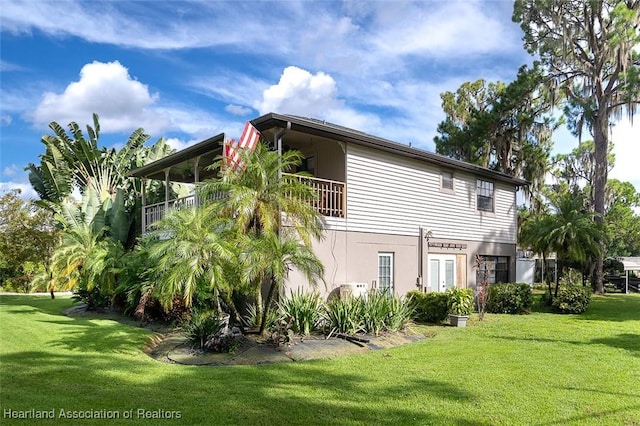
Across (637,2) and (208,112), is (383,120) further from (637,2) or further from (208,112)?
(637,2)

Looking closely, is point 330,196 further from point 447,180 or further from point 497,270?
point 497,270

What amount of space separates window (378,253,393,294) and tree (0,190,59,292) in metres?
20.6

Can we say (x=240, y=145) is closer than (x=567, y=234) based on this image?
Yes

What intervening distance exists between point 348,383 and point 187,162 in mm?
11991

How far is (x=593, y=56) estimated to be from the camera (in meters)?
24.1

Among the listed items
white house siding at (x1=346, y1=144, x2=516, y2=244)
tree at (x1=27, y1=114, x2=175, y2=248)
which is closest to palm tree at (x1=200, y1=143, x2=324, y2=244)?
white house siding at (x1=346, y1=144, x2=516, y2=244)

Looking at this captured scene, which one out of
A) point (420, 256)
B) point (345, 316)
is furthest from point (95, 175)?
point (345, 316)

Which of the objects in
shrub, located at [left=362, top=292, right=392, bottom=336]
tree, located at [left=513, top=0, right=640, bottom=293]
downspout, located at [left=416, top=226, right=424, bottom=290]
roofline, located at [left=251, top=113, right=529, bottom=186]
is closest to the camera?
shrub, located at [left=362, top=292, right=392, bottom=336]

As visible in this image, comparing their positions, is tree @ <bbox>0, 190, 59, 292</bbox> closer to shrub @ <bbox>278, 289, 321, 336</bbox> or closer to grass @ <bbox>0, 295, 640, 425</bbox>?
grass @ <bbox>0, 295, 640, 425</bbox>

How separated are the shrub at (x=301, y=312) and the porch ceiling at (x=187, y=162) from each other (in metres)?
4.70

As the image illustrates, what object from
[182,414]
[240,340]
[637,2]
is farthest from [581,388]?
[637,2]

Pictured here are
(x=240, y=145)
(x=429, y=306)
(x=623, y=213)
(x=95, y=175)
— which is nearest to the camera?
(x=240, y=145)

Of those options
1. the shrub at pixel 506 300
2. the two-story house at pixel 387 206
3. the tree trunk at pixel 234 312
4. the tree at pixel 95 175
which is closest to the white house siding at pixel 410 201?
the two-story house at pixel 387 206

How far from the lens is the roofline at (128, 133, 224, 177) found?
12.9 meters
